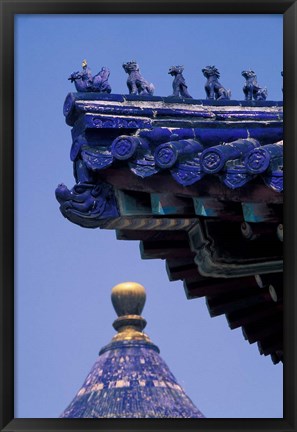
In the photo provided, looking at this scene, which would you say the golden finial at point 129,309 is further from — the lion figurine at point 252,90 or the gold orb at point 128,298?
the lion figurine at point 252,90

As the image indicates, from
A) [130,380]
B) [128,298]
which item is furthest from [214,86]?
[128,298]

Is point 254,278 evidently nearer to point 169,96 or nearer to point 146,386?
point 169,96

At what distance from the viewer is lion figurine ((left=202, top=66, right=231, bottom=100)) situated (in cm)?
1152

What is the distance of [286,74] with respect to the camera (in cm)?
929

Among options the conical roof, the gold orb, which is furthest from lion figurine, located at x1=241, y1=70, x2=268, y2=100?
the gold orb

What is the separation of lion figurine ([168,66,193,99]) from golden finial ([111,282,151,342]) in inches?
884

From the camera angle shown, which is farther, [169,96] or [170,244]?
[170,244]

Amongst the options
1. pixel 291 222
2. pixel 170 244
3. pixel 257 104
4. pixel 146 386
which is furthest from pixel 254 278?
pixel 146 386

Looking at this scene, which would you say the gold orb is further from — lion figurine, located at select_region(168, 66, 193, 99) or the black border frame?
the black border frame

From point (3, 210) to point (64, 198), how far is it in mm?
1775

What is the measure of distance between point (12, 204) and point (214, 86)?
9.25 feet

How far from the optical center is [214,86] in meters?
11.6

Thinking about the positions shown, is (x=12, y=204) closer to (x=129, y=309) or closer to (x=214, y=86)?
(x=214, y=86)

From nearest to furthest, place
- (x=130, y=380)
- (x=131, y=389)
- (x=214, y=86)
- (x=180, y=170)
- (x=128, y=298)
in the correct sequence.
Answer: (x=180, y=170)
(x=214, y=86)
(x=131, y=389)
(x=130, y=380)
(x=128, y=298)
